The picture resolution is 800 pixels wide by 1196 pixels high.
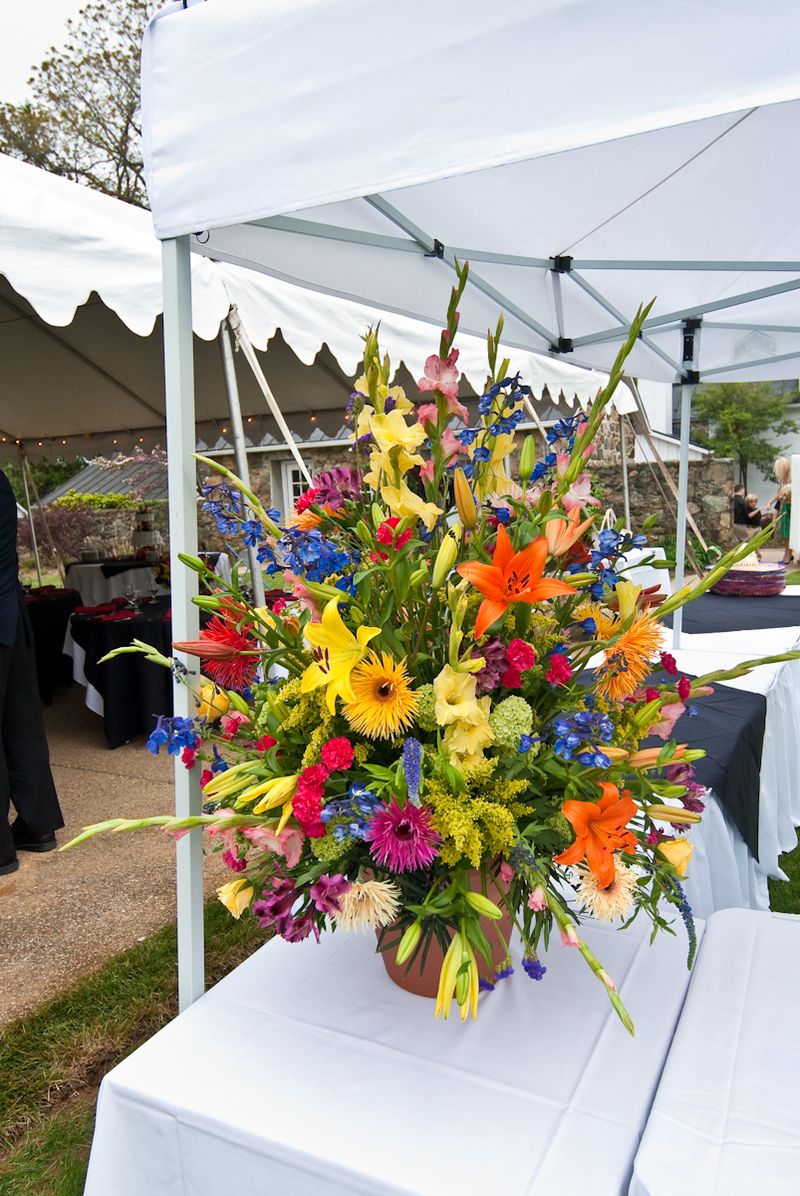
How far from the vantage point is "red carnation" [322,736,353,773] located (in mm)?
795

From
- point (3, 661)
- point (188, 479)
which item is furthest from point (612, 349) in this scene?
point (3, 661)

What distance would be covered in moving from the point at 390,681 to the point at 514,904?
0.31 metres

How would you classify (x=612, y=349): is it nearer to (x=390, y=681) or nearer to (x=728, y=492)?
(x=390, y=681)

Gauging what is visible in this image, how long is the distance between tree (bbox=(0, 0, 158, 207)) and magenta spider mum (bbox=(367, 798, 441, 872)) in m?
15.9

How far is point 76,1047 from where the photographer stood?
1.92m

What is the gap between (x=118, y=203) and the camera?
410 centimetres

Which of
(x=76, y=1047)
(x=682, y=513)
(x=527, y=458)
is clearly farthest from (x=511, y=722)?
(x=682, y=513)

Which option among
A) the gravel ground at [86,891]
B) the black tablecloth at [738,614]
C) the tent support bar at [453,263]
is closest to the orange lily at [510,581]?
the tent support bar at [453,263]

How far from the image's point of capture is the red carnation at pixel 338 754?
2.61ft

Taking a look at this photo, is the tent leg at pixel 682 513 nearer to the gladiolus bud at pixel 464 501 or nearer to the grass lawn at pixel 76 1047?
the grass lawn at pixel 76 1047

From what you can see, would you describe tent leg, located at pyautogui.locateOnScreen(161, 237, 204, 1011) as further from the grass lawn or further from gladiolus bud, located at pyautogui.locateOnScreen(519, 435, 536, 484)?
the grass lawn

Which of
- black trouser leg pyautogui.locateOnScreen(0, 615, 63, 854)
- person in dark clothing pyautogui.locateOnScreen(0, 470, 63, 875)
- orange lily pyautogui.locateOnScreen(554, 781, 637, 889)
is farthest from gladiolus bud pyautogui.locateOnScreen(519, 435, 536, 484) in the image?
black trouser leg pyautogui.locateOnScreen(0, 615, 63, 854)

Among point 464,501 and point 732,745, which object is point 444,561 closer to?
point 464,501

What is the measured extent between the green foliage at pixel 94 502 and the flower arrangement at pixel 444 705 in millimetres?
14521
